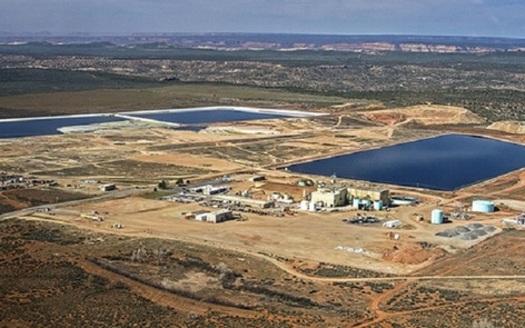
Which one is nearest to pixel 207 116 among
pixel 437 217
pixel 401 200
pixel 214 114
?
pixel 214 114

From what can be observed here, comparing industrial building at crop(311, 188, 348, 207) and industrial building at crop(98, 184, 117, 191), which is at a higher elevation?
industrial building at crop(311, 188, 348, 207)

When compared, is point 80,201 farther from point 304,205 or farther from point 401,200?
point 401,200

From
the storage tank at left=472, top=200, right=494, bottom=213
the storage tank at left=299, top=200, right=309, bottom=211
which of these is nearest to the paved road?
the storage tank at left=299, top=200, right=309, bottom=211

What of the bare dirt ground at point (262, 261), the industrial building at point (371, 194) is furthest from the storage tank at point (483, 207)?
the industrial building at point (371, 194)

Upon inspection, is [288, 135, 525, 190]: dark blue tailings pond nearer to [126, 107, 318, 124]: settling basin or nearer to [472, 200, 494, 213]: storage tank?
[472, 200, 494, 213]: storage tank

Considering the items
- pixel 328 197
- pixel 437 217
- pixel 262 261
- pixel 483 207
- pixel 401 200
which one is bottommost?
pixel 401 200

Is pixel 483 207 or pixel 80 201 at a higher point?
pixel 80 201

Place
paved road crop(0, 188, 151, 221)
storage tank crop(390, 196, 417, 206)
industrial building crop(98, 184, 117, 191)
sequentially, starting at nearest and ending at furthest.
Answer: paved road crop(0, 188, 151, 221), storage tank crop(390, 196, 417, 206), industrial building crop(98, 184, 117, 191)
